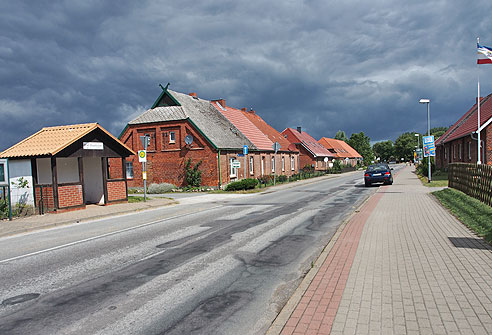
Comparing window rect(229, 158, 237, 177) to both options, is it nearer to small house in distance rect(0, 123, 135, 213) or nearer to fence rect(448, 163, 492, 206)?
small house in distance rect(0, 123, 135, 213)

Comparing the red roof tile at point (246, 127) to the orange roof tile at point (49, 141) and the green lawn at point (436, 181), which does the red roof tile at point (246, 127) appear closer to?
the green lawn at point (436, 181)

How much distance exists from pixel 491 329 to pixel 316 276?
246 cm

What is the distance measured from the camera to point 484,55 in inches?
643

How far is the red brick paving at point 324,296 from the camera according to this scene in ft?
13.5

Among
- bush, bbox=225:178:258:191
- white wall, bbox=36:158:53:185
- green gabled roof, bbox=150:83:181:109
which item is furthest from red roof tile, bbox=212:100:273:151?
white wall, bbox=36:158:53:185

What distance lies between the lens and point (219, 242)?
9.02 m

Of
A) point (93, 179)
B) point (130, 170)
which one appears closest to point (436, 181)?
point (93, 179)

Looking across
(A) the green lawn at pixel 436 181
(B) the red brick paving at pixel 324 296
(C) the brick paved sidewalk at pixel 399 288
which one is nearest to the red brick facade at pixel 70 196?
(C) the brick paved sidewalk at pixel 399 288

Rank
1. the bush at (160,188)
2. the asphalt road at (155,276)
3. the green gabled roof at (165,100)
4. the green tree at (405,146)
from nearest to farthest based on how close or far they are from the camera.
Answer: the asphalt road at (155,276) < the bush at (160,188) < the green gabled roof at (165,100) < the green tree at (405,146)

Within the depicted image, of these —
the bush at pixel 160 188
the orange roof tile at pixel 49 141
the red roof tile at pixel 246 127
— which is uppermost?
the red roof tile at pixel 246 127

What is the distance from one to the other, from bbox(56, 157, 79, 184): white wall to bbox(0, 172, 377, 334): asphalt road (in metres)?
5.71

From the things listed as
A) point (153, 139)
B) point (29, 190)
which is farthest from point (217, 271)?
point (153, 139)

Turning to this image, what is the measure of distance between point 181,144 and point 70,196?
1497 centimetres

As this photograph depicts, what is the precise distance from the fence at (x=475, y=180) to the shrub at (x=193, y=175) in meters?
17.1
